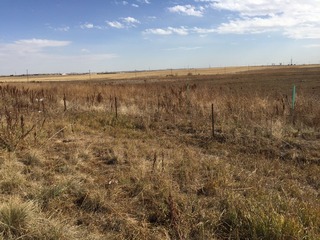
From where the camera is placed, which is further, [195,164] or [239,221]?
[195,164]

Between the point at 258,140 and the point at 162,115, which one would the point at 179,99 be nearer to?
the point at 162,115

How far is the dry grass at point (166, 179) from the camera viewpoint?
4.12 m

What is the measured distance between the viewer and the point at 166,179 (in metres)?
5.70

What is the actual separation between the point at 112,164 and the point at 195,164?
5.66 ft

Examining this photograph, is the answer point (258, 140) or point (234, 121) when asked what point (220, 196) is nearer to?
point (258, 140)

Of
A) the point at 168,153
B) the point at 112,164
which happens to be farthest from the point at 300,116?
the point at 112,164

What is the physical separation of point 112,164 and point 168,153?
1.32m

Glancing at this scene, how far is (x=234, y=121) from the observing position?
10938mm

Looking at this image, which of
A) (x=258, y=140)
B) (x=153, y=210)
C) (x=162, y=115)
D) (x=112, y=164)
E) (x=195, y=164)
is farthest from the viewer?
(x=162, y=115)

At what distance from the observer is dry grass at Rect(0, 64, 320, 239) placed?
4121mm

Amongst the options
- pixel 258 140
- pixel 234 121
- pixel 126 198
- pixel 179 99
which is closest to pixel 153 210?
pixel 126 198

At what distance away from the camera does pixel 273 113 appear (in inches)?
455

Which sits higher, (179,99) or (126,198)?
(179,99)

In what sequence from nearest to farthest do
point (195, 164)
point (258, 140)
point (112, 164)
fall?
point (195, 164), point (112, 164), point (258, 140)
